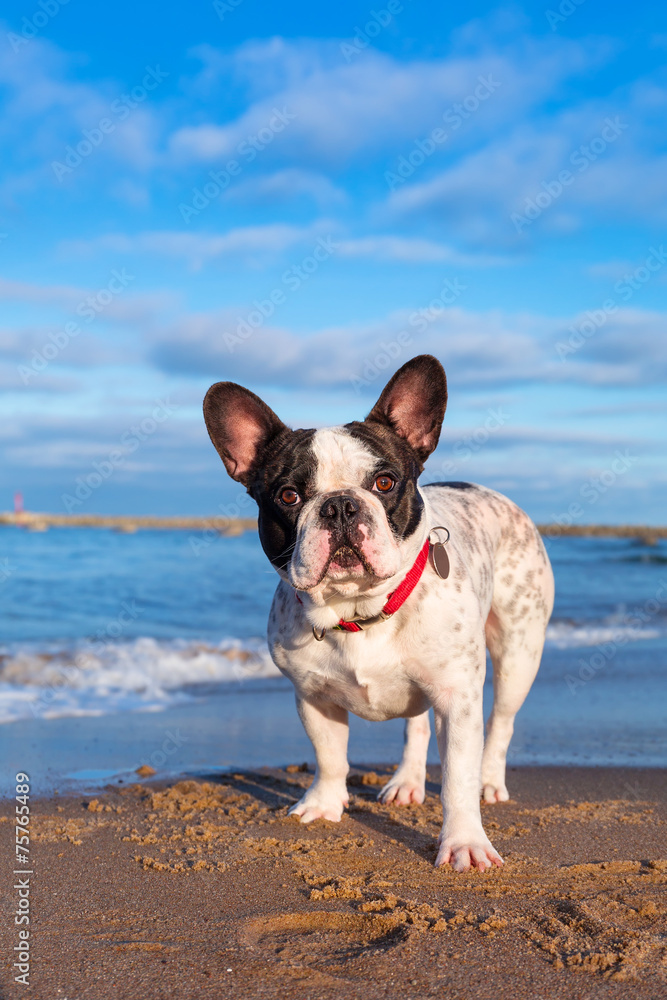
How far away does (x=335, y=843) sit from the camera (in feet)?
12.9

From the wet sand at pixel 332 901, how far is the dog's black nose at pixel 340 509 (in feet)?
4.41

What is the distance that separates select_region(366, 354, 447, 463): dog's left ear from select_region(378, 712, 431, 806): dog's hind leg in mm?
1509

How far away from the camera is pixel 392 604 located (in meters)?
3.77

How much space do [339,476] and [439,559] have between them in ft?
1.98

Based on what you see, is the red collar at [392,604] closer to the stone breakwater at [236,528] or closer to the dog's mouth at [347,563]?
the dog's mouth at [347,563]

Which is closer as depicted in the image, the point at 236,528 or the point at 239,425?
the point at 239,425

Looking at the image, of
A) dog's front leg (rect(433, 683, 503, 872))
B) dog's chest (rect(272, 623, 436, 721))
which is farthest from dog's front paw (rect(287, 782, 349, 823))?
dog's front leg (rect(433, 683, 503, 872))

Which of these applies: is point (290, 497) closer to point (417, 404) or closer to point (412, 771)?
point (417, 404)

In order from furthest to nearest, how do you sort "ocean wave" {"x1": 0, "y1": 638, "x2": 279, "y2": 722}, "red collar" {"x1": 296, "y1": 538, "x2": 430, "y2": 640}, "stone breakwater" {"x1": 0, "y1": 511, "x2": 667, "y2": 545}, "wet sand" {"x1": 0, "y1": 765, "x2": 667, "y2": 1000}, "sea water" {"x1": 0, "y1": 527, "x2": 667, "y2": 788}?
"stone breakwater" {"x1": 0, "y1": 511, "x2": 667, "y2": 545} → "ocean wave" {"x1": 0, "y1": 638, "x2": 279, "y2": 722} → "sea water" {"x1": 0, "y1": 527, "x2": 667, "y2": 788} → "red collar" {"x1": 296, "y1": 538, "x2": 430, "y2": 640} → "wet sand" {"x1": 0, "y1": 765, "x2": 667, "y2": 1000}

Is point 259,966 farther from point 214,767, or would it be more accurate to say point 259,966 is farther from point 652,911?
point 214,767

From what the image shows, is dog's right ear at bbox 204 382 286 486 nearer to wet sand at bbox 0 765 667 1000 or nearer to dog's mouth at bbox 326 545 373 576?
dog's mouth at bbox 326 545 373 576

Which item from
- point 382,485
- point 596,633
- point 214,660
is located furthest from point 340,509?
point 596,633

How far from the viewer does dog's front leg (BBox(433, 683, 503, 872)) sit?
3666 millimetres

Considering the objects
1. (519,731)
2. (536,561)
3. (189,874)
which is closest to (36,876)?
(189,874)
